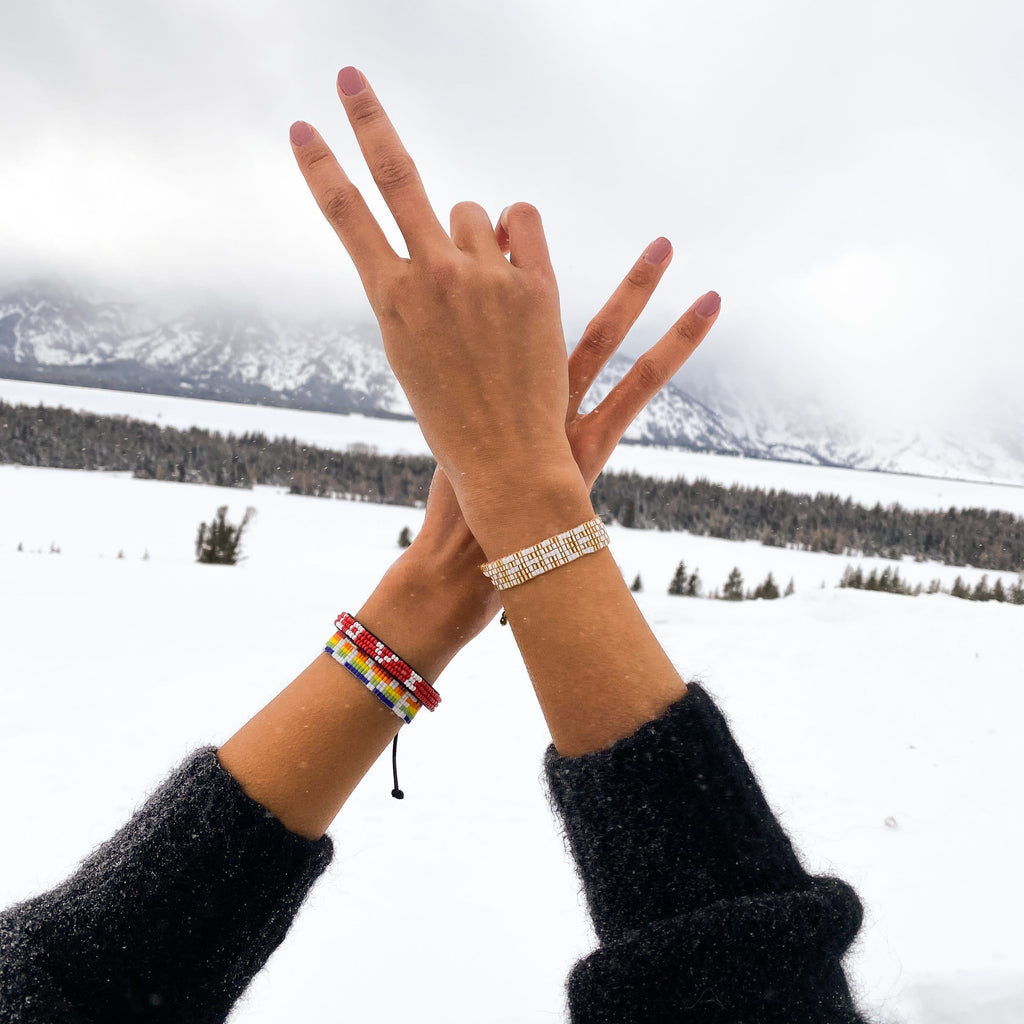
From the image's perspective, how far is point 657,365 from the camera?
1.44 meters

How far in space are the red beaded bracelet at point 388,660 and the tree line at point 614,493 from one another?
48.0 feet

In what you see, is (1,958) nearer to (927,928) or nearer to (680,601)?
(927,928)

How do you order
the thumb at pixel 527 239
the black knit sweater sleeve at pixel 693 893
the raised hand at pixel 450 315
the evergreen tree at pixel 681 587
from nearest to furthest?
the black knit sweater sleeve at pixel 693 893 → the raised hand at pixel 450 315 → the thumb at pixel 527 239 → the evergreen tree at pixel 681 587

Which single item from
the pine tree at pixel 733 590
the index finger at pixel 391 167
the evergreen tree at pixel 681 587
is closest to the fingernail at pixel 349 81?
the index finger at pixel 391 167

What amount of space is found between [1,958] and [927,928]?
224 cm

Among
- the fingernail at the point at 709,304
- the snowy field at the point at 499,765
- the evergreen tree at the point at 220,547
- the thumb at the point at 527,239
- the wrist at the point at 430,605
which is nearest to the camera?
the thumb at the point at 527,239

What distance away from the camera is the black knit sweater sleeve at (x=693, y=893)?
0.71 meters

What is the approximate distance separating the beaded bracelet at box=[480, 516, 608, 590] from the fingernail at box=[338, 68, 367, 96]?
2.41 feet

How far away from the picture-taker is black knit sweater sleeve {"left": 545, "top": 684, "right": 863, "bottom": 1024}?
2.33 feet

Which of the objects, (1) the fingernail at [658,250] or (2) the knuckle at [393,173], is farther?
(1) the fingernail at [658,250]

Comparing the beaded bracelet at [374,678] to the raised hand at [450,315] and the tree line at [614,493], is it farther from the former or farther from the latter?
the tree line at [614,493]

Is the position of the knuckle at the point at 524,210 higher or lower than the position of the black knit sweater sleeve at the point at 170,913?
higher

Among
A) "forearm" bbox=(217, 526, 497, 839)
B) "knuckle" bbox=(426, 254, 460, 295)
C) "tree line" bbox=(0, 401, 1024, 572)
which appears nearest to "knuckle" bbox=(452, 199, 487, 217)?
"knuckle" bbox=(426, 254, 460, 295)

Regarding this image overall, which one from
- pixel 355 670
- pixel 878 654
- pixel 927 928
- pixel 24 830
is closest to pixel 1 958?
pixel 355 670
